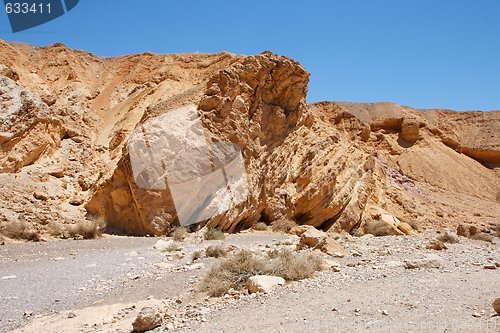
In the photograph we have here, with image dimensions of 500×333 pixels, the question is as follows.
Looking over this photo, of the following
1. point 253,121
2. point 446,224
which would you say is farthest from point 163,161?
point 446,224

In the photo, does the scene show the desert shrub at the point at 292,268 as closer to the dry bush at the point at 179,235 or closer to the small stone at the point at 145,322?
the small stone at the point at 145,322

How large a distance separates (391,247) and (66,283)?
28.6 feet

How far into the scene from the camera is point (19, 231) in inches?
507

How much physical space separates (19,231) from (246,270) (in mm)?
8095

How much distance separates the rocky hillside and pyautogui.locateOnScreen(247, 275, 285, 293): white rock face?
7912 millimetres

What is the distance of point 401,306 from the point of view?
5.74m

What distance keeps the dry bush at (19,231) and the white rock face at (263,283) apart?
8.33 metres

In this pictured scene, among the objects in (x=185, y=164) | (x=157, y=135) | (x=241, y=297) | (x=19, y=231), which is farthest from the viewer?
(x=157, y=135)

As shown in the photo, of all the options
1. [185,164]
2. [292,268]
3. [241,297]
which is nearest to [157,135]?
[185,164]

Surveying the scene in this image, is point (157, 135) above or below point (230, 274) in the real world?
above

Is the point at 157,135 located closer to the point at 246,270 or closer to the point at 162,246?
the point at 162,246

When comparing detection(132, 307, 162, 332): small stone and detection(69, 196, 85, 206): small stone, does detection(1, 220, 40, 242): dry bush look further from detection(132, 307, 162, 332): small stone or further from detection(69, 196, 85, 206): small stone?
detection(132, 307, 162, 332): small stone

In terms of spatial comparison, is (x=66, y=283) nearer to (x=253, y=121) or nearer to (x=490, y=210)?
(x=253, y=121)

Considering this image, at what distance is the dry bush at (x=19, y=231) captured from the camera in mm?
12758
